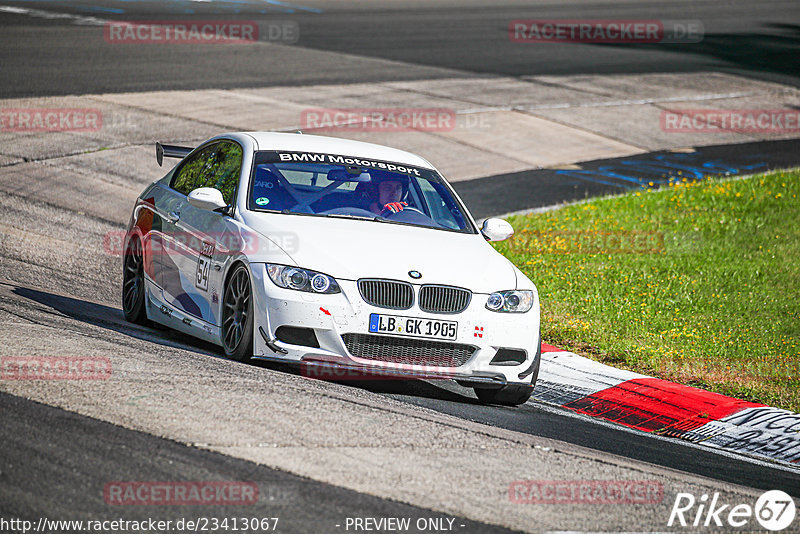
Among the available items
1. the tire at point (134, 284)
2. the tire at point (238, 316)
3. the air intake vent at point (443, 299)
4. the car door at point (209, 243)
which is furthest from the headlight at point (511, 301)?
the tire at point (134, 284)

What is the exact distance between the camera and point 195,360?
752 cm

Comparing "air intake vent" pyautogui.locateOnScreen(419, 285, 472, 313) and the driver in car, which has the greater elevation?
the driver in car

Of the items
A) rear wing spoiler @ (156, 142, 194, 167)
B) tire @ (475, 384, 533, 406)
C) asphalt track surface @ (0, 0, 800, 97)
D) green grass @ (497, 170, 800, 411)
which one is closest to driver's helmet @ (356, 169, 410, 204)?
tire @ (475, 384, 533, 406)

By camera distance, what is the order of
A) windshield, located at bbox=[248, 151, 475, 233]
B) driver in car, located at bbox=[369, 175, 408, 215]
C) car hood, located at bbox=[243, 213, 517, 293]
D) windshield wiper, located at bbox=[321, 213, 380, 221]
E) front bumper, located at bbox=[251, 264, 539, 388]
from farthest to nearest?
driver in car, located at bbox=[369, 175, 408, 215], windshield, located at bbox=[248, 151, 475, 233], windshield wiper, located at bbox=[321, 213, 380, 221], car hood, located at bbox=[243, 213, 517, 293], front bumper, located at bbox=[251, 264, 539, 388]

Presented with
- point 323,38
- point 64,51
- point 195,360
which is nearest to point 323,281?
point 195,360

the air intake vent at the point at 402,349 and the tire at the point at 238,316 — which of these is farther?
the tire at the point at 238,316

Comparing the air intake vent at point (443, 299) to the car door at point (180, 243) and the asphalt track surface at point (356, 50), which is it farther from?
the asphalt track surface at point (356, 50)

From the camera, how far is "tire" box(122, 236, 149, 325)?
30.8 ft

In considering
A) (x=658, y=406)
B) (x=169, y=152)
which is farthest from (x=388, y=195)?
(x=658, y=406)

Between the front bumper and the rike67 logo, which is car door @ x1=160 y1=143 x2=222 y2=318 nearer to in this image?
the front bumper

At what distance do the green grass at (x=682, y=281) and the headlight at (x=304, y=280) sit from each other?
3.44m

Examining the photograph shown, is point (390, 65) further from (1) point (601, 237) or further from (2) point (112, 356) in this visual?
(2) point (112, 356)

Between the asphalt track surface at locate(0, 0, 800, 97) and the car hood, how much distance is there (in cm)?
1271

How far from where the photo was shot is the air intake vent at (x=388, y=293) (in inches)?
296
